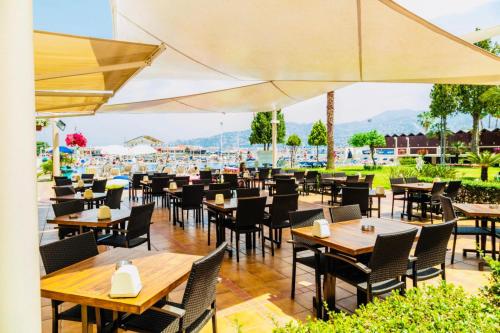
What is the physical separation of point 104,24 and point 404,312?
642 centimetres

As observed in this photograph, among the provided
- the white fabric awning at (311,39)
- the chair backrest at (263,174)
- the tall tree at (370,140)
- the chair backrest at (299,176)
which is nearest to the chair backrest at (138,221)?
the white fabric awning at (311,39)

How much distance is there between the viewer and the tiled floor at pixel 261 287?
3.05 metres

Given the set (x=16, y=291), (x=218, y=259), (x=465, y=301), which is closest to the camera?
(x=16, y=291)

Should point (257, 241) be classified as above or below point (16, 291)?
below

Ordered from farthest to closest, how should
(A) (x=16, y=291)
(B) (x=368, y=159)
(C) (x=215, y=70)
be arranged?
(B) (x=368, y=159) → (C) (x=215, y=70) → (A) (x=16, y=291)

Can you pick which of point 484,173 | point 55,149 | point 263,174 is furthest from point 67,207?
point 484,173

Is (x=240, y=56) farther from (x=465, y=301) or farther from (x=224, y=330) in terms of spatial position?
(x=465, y=301)

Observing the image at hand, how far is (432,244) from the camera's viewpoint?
295cm

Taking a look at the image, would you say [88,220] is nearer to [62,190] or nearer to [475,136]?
[62,190]

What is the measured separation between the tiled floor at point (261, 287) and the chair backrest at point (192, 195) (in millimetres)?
750

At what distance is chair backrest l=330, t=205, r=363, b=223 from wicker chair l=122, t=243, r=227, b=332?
1899mm

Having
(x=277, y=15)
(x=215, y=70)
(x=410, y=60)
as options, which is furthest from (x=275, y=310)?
(x=215, y=70)

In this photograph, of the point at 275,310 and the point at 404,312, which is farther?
the point at 275,310

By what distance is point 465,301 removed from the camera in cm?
170
